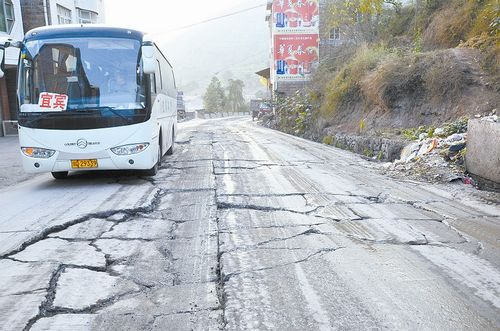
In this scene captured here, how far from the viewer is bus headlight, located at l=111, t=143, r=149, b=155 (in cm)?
718

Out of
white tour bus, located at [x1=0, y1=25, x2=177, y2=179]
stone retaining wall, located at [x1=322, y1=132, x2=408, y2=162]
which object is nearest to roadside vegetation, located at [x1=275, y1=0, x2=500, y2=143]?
stone retaining wall, located at [x1=322, y1=132, x2=408, y2=162]

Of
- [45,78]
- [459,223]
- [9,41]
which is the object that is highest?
[9,41]

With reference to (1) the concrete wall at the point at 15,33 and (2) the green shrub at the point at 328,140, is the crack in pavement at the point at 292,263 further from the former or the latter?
(1) the concrete wall at the point at 15,33

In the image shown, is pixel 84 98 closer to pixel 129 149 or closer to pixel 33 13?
pixel 129 149

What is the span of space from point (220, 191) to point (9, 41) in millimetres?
4433

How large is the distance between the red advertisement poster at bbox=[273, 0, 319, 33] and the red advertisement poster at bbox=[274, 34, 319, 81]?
2.04 ft

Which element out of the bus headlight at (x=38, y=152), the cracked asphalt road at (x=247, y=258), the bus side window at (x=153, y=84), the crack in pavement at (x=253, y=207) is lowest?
the cracked asphalt road at (x=247, y=258)

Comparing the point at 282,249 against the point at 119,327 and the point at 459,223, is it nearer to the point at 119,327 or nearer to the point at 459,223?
the point at 119,327

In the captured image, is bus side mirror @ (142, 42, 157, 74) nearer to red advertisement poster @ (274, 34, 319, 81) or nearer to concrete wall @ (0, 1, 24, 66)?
concrete wall @ (0, 1, 24, 66)

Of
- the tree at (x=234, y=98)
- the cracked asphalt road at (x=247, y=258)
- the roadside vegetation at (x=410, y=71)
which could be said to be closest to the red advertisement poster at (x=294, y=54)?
the roadside vegetation at (x=410, y=71)

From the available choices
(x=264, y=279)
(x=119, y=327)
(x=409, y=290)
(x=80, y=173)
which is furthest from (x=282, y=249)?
(x=80, y=173)

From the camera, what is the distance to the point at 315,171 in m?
8.99

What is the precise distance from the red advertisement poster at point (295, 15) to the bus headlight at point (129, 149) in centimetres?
2473

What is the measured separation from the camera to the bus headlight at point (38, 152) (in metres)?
7.05
